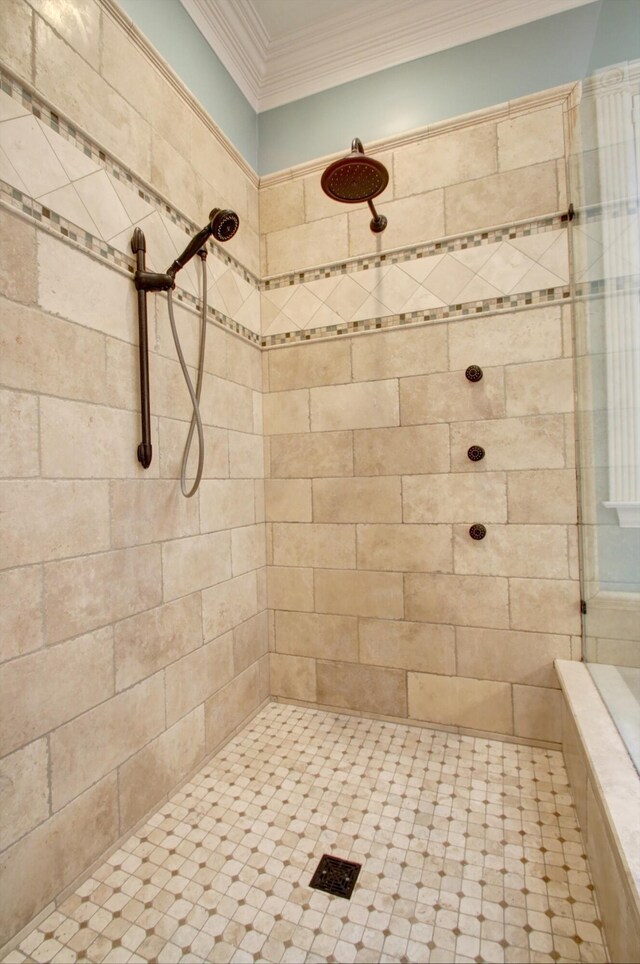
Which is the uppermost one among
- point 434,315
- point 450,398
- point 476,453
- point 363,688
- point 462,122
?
point 462,122

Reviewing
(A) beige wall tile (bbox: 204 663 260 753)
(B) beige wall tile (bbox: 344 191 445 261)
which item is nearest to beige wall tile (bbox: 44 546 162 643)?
(A) beige wall tile (bbox: 204 663 260 753)

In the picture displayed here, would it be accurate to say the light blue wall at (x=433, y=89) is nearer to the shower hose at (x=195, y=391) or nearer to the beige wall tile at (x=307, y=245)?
the beige wall tile at (x=307, y=245)

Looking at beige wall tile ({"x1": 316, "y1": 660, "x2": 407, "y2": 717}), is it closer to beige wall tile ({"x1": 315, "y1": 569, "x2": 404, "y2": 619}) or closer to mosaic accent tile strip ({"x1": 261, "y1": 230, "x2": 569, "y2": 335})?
beige wall tile ({"x1": 315, "y1": 569, "x2": 404, "y2": 619})

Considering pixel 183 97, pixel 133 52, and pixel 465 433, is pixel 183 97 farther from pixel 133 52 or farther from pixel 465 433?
pixel 465 433

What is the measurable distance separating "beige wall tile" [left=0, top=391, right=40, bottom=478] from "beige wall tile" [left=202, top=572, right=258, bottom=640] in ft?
2.62

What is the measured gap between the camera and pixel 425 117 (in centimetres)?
186

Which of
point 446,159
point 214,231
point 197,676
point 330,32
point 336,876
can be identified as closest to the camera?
point 336,876

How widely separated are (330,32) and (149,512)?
2.17 metres

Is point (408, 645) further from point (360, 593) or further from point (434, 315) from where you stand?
point (434, 315)

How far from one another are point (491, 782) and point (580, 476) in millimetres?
1101

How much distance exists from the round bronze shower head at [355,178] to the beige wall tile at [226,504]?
1116 millimetres

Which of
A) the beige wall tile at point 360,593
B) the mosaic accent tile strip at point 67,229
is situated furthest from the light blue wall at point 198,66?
the beige wall tile at point 360,593

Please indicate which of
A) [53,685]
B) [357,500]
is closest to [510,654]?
[357,500]

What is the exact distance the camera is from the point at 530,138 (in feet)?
5.61
